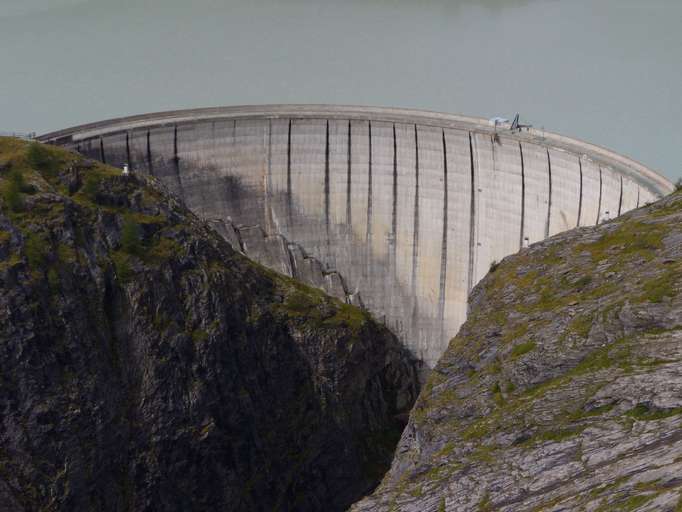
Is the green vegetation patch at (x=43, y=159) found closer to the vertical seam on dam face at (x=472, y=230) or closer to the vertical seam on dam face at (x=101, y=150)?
the vertical seam on dam face at (x=101, y=150)

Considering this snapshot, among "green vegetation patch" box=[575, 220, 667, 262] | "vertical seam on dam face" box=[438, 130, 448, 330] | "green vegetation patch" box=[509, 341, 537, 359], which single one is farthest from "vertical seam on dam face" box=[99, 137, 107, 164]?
"green vegetation patch" box=[509, 341, 537, 359]

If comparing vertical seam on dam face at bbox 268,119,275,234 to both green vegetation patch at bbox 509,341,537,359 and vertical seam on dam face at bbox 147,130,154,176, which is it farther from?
green vegetation patch at bbox 509,341,537,359

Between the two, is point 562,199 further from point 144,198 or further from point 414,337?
point 144,198

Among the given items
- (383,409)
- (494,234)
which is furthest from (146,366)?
(494,234)

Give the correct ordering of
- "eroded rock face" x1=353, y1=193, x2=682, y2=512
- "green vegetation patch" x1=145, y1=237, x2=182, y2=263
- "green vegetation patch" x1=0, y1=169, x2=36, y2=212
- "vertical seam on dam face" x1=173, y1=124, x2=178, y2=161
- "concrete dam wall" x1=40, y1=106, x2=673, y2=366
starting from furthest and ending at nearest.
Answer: "vertical seam on dam face" x1=173, y1=124, x2=178, y2=161 < "concrete dam wall" x1=40, y1=106, x2=673, y2=366 < "green vegetation patch" x1=145, y1=237, x2=182, y2=263 < "green vegetation patch" x1=0, y1=169, x2=36, y2=212 < "eroded rock face" x1=353, y1=193, x2=682, y2=512

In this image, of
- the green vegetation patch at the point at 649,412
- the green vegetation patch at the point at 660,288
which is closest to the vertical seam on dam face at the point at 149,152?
the green vegetation patch at the point at 660,288
